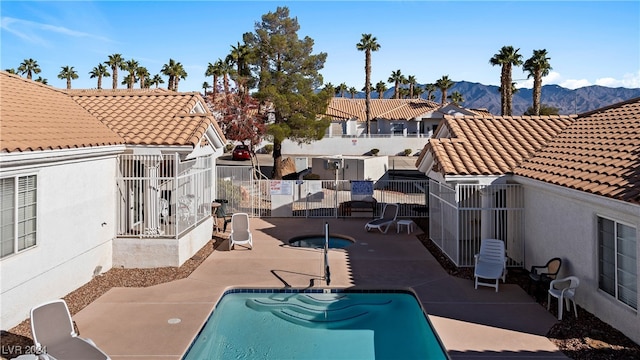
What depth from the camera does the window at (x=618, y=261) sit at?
871 centimetres

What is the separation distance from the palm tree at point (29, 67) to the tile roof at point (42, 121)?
62290 mm

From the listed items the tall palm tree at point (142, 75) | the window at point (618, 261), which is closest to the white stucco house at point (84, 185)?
the window at point (618, 261)

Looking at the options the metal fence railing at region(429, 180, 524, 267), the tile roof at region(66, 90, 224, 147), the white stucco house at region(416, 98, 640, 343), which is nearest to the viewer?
the white stucco house at region(416, 98, 640, 343)

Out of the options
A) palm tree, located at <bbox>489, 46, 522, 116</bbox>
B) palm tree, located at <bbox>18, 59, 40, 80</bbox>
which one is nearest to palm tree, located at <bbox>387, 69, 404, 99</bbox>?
palm tree, located at <bbox>489, 46, 522, 116</bbox>

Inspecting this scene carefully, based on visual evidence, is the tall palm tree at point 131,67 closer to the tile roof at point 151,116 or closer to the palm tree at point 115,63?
the palm tree at point 115,63

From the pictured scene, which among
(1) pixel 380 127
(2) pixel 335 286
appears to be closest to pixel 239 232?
(2) pixel 335 286

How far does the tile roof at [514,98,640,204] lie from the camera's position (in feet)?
30.9

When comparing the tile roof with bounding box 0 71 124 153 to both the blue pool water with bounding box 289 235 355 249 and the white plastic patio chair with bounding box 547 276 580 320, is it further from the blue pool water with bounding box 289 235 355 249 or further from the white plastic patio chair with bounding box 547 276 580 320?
the white plastic patio chair with bounding box 547 276 580 320

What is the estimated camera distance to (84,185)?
39.4 feet

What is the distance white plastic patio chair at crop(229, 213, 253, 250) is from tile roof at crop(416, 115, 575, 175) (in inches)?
270

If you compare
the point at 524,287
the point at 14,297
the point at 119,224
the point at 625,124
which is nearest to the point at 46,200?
the point at 14,297

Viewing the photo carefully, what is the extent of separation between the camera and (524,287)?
12102 mm

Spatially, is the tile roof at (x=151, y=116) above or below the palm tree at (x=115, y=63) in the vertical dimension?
below

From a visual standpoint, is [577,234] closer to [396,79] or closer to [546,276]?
[546,276]
